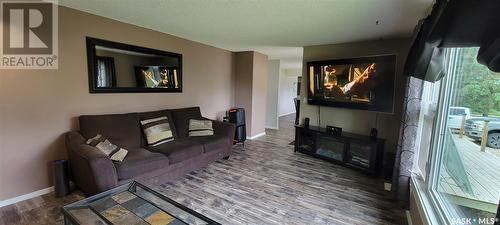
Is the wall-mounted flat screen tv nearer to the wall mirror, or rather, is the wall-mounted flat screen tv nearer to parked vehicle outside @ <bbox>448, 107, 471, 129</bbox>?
parked vehicle outside @ <bbox>448, 107, 471, 129</bbox>

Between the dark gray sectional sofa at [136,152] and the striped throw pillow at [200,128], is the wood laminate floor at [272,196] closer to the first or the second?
the dark gray sectional sofa at [136,152]

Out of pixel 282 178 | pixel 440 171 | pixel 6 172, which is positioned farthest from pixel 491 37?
pixel 6 172

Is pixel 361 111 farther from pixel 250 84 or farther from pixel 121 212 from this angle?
pixel 121 212

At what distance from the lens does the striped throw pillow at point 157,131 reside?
10.1 feet

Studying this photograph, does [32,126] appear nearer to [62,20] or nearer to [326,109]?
[62,20]

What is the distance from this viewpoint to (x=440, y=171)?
6.08 ft

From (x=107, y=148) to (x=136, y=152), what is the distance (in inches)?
13.5

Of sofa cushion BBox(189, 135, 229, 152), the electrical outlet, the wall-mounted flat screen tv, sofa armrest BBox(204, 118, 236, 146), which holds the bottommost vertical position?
the electrical outlet

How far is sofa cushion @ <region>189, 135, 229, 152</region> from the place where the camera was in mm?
3283

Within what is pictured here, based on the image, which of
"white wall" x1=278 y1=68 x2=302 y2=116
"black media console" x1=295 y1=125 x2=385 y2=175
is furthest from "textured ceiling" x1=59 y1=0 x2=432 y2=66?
"white wall" x1=278 y1=68 x2=302 y2=116

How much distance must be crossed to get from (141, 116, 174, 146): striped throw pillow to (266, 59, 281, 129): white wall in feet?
12.7

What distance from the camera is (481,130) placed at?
1248 mm

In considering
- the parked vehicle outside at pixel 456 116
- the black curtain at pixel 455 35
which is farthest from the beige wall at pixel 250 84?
the parked vehicle outside at pixel 456 116

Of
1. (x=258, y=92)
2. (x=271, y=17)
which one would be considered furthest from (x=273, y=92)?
(x=271, y=17)
